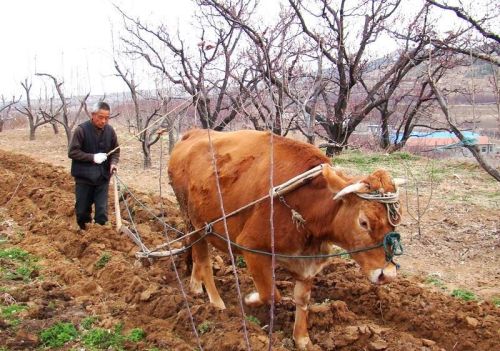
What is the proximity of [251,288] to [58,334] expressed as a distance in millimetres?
2134

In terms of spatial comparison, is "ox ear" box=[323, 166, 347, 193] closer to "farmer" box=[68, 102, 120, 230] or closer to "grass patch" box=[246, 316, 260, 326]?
"grass patch" box=[246, 316, 260, 326]

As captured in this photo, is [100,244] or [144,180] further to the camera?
[144,180]

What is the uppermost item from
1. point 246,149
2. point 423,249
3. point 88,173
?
point 246,149

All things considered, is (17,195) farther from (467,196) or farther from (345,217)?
(467,196)

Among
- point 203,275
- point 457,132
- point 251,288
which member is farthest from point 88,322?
point 457,132

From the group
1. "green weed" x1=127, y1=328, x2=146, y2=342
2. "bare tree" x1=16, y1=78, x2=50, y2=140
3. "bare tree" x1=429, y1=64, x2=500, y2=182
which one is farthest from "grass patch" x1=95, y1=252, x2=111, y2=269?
"bare tree" x1=16, y1=78, x2=50, y2=140

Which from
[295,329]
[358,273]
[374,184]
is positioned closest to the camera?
[374,184]

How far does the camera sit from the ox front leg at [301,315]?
Answer: 4641 mm

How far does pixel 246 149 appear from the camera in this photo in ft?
16.6

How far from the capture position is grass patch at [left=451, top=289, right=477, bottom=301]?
570cm

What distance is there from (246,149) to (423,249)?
386cm

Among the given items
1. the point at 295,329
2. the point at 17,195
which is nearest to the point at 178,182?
the point at 295,329

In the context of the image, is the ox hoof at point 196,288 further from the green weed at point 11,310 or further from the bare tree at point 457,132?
the bare tree at point 457,132

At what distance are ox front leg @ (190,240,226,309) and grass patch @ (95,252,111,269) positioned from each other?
4.10ft
